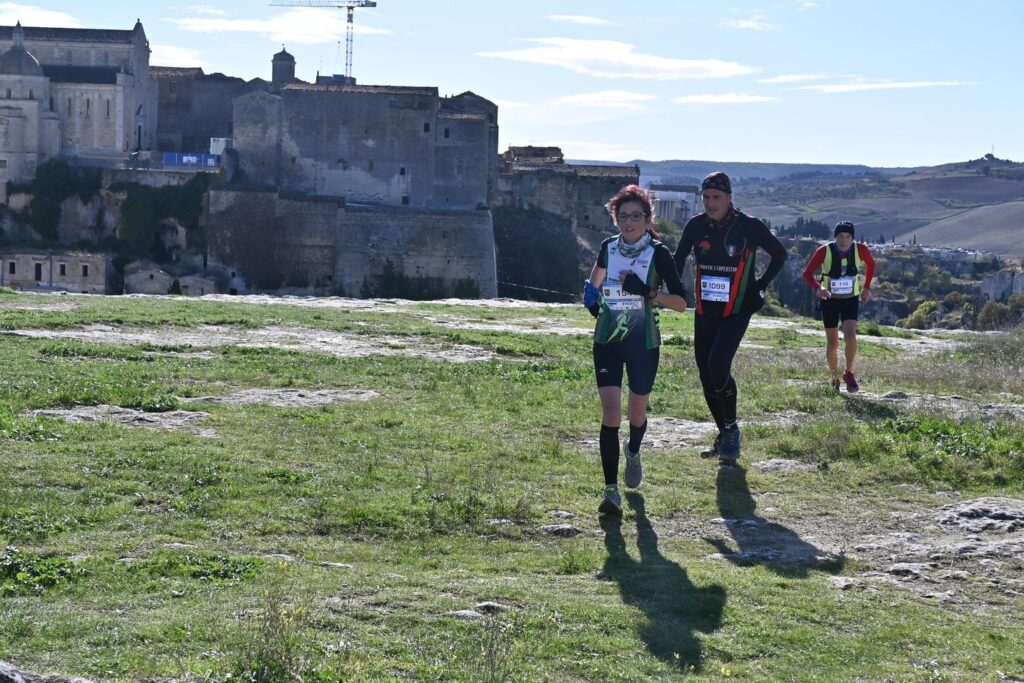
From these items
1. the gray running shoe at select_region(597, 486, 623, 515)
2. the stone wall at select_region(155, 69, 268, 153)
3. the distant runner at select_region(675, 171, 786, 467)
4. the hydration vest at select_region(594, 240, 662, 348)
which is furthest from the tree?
the stone wall at select_region(155, 69, 268, 153)

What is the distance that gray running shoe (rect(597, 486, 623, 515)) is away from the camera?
852cm

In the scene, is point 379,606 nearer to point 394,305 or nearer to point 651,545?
point 651,545

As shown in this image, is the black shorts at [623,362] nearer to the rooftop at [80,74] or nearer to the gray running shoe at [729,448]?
the gray running shoe at [729,448]

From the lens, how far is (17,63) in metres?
61.5

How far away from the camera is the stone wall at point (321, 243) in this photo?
187ft

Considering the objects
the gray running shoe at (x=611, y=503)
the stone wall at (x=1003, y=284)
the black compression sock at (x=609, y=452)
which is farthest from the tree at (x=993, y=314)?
the stone wall at (x=1003, y=284)

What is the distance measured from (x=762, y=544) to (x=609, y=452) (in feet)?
4.20

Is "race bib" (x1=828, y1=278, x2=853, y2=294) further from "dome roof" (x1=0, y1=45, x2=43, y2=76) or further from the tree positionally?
"dome roof" (x1=0, y1=45, x2=43, y2=76)

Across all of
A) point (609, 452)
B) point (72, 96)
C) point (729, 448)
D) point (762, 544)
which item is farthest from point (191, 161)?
point (762, 544)

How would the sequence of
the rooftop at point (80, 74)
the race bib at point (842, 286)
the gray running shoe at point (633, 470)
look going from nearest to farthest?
the gray running shoe at point (633, 470), the race bib at point (842, 286), the rooftop at point (80, 74)

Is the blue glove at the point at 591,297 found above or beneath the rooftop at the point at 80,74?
beneath

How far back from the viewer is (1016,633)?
247 inches

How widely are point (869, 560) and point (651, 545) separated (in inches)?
50.7

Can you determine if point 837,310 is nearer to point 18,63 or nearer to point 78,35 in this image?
point 18,63
